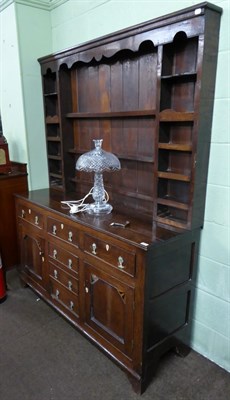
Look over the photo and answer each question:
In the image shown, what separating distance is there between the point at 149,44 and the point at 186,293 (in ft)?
4.85

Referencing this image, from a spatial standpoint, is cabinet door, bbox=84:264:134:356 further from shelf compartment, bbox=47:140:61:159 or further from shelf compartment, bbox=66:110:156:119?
shelf compartment, bbox=47:140:61:159

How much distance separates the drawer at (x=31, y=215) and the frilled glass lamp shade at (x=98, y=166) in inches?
17.6

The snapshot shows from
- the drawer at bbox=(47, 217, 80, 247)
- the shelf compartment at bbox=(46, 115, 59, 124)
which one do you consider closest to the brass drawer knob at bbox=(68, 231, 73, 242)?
the drawer at bbox=(47, 217, 80, 247)

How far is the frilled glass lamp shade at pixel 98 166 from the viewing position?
1.78m

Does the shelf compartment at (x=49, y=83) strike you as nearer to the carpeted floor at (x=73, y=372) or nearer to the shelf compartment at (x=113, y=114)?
the shelf compartment at (x=113, y=114)

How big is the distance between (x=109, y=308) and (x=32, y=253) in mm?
940

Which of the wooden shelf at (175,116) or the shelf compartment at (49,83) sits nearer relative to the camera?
the wooden shelf at (175,116)

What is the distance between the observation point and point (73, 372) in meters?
1.72

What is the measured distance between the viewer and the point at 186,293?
1745mm

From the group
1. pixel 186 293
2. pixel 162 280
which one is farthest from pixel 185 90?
pixel 186 293

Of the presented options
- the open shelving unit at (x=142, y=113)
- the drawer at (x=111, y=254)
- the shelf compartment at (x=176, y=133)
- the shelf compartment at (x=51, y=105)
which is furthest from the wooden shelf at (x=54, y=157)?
the shelf compartment at (x=176, y=133)

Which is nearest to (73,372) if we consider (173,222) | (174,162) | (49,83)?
(173,222)

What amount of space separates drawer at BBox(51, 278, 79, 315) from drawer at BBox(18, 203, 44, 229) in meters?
0.45

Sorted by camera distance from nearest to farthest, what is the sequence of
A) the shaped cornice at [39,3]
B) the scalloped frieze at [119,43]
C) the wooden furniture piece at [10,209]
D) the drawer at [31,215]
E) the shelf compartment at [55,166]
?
the scalloped frieze at [119,43] < the drawer at [31,215] < the shaped cornice at [39,3] < the wooden furniture piece at [10,209] < the shelf compartment at [55,166]
